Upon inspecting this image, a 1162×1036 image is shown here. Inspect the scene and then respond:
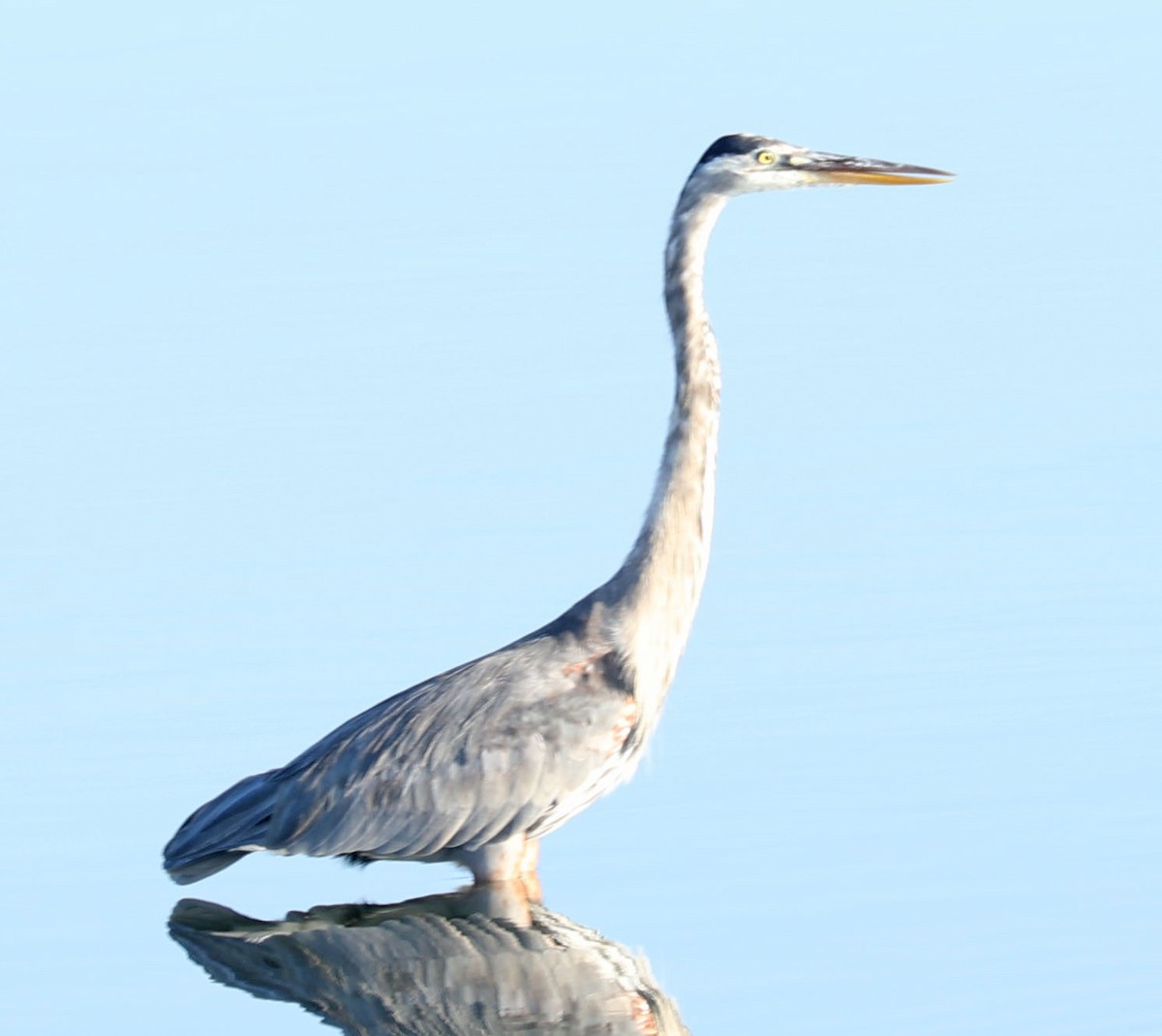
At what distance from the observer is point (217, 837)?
8.39 meters

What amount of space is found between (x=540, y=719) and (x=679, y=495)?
90 cm

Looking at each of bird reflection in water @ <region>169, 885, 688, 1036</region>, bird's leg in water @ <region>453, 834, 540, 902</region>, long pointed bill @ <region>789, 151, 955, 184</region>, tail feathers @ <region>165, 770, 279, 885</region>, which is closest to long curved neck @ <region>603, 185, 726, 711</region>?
long pointed bill @ <region>789, 151, 955, 184</region>

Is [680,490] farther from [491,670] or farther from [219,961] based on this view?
[219,961]

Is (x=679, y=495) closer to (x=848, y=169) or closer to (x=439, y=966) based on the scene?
(x=848, y=169)

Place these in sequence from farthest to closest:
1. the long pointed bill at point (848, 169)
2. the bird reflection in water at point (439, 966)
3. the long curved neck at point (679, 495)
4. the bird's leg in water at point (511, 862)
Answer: the long pointed bill at point (848, 169) < the long curved neck at point (679, 495) < the bird's leg in water at point (511, 862) < the bird reflection in water at point (439, 966)

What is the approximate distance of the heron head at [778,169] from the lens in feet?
28.1

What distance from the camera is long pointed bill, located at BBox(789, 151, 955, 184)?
8.71 meters

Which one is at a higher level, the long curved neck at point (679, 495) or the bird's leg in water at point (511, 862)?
the long curved neck at point (679, 495)

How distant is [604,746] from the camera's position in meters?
8.35

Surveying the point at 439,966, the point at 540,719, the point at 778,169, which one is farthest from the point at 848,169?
the point at 439,966

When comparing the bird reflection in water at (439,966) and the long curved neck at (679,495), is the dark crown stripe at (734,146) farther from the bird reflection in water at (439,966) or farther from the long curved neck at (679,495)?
the bird reflection in water at (439,966)

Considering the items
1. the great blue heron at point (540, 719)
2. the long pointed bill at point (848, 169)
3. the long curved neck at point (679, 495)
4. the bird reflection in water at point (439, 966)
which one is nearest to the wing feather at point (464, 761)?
the great blue heron at point (540, 719)

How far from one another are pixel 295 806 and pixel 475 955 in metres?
0.97

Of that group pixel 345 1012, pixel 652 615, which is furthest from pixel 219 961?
pixel 652 615
